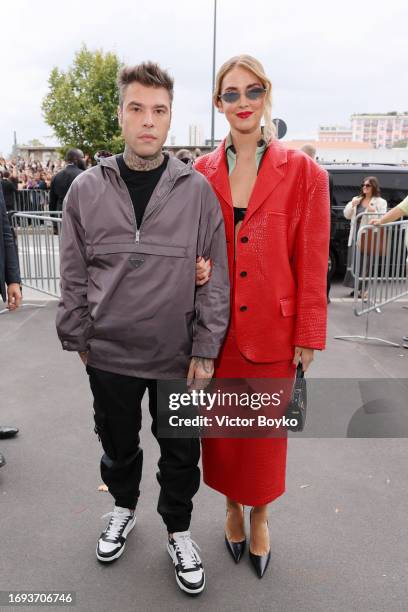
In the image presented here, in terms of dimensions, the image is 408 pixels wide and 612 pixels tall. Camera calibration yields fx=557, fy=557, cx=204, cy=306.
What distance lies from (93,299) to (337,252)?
7.41 meters

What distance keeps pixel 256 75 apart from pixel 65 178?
292 inches

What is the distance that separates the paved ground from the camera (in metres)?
2.26

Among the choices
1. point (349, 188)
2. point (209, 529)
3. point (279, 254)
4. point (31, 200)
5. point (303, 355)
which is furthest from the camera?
point (31, 200)

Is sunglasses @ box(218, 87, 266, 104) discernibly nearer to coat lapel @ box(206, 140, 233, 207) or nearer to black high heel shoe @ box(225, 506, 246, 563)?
coat lapel @ box(206, 140, 233, 207)

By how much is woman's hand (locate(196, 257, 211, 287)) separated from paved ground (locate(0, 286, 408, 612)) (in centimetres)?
127

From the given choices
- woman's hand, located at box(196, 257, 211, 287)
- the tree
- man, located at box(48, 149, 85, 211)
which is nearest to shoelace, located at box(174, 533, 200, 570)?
woman's hand, located at box(196, 257, 211, 287)

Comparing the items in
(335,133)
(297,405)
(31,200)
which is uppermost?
(335,133)

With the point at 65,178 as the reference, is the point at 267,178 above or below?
below

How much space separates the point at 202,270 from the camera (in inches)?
83.4

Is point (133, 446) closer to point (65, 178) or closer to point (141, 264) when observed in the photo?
point (141, 264)

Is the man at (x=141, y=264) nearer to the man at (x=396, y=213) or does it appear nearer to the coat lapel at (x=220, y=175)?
the coat lapel at (x=220, y=175)

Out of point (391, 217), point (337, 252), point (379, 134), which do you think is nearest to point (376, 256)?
point (391, 217)

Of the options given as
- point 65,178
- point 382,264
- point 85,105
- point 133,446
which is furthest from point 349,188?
point 85,105

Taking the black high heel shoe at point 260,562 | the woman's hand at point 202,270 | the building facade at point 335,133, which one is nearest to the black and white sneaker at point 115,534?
the black high heel shoe at point 260,562
